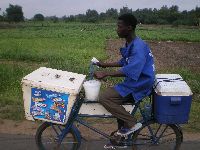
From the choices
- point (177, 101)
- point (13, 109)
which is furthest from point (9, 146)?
point (177, 101)

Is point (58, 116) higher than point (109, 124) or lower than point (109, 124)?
higher

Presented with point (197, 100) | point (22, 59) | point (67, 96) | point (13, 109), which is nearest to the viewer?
point (67, 96)

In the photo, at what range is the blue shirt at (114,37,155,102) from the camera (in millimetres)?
4098

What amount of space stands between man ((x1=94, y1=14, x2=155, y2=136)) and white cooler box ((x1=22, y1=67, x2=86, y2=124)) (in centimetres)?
39

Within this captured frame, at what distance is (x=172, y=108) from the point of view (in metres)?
4.28

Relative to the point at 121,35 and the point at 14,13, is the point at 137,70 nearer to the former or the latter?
the point at 121,35

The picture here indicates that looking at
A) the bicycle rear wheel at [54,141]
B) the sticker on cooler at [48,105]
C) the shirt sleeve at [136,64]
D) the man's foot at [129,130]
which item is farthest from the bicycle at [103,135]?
the shirt sleeve at [136,64]

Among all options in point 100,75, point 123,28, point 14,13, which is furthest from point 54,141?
point 14,13

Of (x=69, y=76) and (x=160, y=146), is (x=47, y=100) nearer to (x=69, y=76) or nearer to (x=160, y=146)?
(x=69, y=76)

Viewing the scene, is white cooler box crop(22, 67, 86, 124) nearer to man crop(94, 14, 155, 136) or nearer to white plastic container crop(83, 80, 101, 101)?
white plastic container crop(83, 80, 101, 101)

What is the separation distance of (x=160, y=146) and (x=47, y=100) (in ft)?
6.70

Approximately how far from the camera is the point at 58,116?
4.25m

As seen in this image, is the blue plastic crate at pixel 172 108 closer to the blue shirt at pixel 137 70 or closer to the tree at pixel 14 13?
the blue shirt at pixel 137 70

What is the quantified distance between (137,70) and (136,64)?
0.26ft
